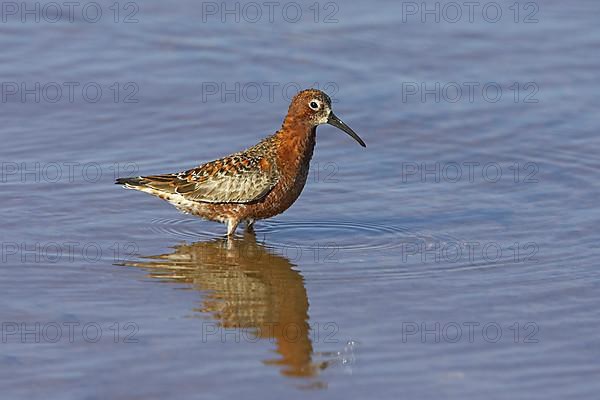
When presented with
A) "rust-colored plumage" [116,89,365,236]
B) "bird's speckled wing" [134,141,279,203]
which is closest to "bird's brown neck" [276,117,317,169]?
"rust-colored plumage" [116,89,365,236]

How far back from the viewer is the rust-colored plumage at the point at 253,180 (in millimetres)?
12461

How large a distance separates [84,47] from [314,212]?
5.98m

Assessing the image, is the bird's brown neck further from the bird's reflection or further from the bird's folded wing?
the bird's reflection

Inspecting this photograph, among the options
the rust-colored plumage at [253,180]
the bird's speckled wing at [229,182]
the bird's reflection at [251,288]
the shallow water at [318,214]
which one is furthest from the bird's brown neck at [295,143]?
the bird's reflection at [251,288]

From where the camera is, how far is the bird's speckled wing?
12.5 m

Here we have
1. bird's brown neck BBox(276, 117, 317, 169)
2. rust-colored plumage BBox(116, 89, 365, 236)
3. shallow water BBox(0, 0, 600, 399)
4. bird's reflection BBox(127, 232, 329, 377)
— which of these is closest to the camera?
shallow water BBox(0, 0, 600, 399)

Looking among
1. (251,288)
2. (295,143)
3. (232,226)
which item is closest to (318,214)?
(295,143)

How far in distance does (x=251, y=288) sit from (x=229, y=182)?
2.08 metres

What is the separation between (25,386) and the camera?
8375 mm

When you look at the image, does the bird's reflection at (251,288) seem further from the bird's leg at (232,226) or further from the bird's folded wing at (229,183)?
the bird's folded wing at (229,183)

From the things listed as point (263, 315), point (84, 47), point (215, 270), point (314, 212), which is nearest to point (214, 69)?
point (84, 47)

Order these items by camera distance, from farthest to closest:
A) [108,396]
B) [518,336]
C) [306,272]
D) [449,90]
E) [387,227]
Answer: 1. [449,90]
2. [387,227]
3. [306,272]
4. [518,336]
5. [108,396]

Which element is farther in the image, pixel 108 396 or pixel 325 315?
pixel 325 315

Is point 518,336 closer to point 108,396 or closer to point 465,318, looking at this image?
point 465,318
